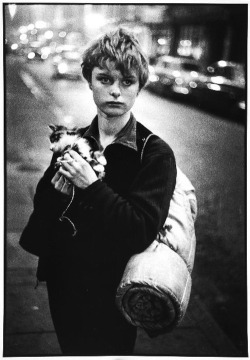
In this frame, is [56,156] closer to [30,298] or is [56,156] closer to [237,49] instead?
[30,298]

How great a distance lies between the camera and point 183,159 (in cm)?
303

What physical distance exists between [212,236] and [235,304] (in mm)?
444

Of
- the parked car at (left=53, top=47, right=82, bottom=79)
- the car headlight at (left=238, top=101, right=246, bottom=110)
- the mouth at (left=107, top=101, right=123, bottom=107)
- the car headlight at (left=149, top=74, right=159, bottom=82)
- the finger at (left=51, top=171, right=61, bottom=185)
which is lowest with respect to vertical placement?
the finger at (left=51, top=171, right=61, bottom=185)

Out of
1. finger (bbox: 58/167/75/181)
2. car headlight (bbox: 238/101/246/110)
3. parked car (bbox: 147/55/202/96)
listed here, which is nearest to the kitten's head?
finger (bbox: 58/167/75/181)

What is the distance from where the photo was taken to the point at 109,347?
3.05m

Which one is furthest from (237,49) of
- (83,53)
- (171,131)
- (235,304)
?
(235,304)

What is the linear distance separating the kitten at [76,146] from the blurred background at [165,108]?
0.05 m

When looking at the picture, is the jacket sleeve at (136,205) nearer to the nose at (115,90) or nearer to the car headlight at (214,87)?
the nose at (115,90)

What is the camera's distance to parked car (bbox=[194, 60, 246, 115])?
3.10 m

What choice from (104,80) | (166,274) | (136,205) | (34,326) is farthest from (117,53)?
(34,326)

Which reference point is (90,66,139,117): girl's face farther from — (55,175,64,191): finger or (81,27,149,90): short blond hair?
(55,175,64,191): finger

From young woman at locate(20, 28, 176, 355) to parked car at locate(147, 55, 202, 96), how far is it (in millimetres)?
82

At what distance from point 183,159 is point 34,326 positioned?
1310 millimetres

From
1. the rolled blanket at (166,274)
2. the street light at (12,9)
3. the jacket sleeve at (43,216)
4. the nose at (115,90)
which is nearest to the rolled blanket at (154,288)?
the rolled blanket at (166,274)
